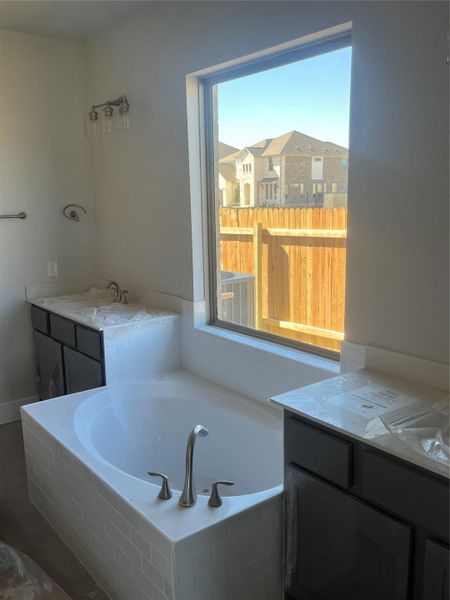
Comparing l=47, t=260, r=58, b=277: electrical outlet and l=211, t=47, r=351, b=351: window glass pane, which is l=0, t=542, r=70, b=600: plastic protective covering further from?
l=47, t=260, r=58, b=277: electrical outlet

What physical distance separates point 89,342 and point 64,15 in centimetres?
191

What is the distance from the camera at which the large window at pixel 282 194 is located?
2242 mm

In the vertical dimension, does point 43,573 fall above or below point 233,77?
below

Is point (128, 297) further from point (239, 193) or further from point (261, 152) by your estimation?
point (261, 152)

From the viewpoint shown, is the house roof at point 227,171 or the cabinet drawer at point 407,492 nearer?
the cabinet drawer at point 407,492

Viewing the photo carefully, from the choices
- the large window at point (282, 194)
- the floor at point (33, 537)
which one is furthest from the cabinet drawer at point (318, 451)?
the floor at point (33, 537)

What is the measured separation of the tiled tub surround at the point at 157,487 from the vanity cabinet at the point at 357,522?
129mm

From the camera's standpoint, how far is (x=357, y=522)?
59.8 inches

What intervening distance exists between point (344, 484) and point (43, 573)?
1.23 m

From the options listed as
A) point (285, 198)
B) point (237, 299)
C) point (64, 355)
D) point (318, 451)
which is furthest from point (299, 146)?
point (64, 355)

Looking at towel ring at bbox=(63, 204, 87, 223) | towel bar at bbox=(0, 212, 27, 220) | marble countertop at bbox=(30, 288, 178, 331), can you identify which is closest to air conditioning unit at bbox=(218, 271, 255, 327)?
marble countertop at bbox=(30, 288, 178, 331)

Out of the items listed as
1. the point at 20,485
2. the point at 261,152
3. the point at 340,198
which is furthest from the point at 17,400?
the point at 340,198

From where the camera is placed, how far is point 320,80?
2.25m

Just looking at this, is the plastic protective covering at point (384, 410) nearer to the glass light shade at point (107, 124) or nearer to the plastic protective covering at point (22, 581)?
the plastic protective covering at point (22, 581)
